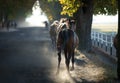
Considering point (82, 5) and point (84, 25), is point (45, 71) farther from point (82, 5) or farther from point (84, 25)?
point (84, 25)

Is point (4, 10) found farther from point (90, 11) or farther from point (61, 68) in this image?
point (61, 68)

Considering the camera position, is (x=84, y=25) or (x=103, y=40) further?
(x=103, y=40)

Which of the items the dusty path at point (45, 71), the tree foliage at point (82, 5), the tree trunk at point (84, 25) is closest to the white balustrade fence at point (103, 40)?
the tree trunk at point (84, 25)

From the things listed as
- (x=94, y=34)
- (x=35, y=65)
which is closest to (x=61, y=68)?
(x=35, y=65)

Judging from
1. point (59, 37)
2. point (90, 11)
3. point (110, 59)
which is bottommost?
point (110, 59)

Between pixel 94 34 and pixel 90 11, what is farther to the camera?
pixel 94 34

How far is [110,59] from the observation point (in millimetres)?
19484

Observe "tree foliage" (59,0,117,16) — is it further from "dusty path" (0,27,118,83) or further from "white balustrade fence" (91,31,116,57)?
"dusty path" (0,27,118,83)

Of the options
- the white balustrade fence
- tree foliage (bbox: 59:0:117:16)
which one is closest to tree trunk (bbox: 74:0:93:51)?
tree foliage (bbox: 59:0:117:16)

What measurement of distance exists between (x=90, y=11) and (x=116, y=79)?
410 inches

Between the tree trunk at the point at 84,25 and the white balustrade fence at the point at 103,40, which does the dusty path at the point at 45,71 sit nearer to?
the tree trunk at the point at 84,25

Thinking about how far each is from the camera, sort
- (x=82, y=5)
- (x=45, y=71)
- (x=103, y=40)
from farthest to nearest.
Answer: (x=103, y=40)
(x=82, y=5)
(x=45, y=71)

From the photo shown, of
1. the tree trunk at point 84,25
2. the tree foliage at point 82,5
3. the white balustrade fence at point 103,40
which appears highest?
the tree foliage at point 82,5

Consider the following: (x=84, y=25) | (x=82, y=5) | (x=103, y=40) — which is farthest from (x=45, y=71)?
(x=103, y=40)
